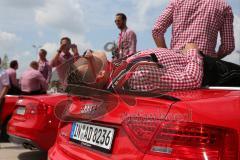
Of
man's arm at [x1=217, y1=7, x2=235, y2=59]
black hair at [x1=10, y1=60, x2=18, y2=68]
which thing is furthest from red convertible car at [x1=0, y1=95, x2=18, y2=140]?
man's arm at [x1=217, y1=7, x2=235, y2=59]

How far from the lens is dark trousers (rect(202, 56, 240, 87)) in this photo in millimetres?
3394

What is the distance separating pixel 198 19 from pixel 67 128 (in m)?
1.68

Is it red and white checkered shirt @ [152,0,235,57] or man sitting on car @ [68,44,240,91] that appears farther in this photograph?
red and white checkered shirt @ [152,0,235,57]

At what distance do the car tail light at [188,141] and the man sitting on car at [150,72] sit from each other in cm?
46

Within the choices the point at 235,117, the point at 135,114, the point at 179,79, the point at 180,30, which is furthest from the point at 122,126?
the point at 180,30

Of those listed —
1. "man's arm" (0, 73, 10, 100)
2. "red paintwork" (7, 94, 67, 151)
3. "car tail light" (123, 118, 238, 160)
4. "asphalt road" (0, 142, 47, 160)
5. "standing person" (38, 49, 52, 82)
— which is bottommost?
"asphalt road" (0, 142, 47, 160)

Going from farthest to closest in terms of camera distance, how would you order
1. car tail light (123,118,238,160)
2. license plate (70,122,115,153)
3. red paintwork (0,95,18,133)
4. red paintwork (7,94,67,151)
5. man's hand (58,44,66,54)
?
red paintwork (0,95,18,133), man's hand (58,44,66,54), red paintwork (7,94,67,151), license plate (70,122,115,153), car tail light (123,118,238,160)

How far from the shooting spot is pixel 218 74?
3455 mm

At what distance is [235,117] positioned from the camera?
2.41 m

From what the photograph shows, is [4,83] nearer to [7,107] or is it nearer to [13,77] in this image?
[7,107]

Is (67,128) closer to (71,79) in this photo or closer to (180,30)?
(71,79)

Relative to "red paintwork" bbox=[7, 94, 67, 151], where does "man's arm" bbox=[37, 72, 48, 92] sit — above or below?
above

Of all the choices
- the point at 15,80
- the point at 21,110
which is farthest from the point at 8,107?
the point at 21,110

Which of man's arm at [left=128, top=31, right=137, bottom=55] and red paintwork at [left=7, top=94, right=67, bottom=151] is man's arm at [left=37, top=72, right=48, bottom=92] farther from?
man's arm at [left=128, top=31, right=137, bottom=55]
